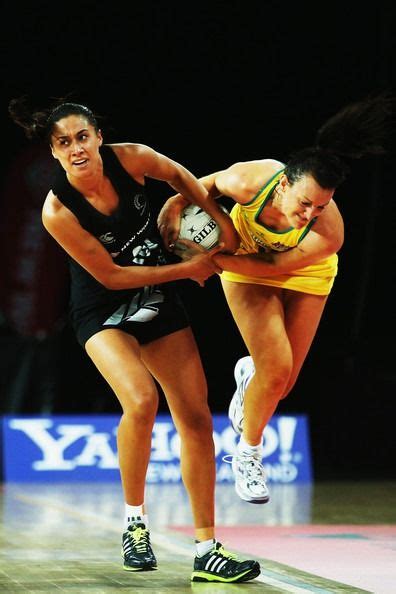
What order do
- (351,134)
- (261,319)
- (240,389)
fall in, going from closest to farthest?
(351,134), (261,319), (240,389)

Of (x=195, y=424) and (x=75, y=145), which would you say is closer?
(x=75, y=145)

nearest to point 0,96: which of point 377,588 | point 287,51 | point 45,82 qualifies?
point 45,82

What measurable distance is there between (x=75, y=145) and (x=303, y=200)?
2.93ft

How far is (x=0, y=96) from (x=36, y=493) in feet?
10.4

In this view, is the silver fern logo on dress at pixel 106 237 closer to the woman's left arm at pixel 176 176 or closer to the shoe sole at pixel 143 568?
the woman's left arm at pixel 176 176

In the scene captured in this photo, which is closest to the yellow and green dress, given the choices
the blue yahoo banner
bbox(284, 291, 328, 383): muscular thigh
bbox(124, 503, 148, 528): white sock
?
bbox(284, 291, 328, 383): muscular thigh

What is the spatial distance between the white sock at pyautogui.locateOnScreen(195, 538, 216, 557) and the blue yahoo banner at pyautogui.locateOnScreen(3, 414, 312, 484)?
4.47 m

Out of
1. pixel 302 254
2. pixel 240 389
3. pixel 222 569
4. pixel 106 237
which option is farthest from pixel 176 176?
pixel 222 569

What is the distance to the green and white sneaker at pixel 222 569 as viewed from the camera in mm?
4516

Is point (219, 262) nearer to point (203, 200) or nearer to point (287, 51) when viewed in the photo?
point (203, 200)

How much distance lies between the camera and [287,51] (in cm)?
1015

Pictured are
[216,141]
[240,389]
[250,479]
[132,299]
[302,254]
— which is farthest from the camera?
[216,141]

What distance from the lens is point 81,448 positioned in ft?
30.3

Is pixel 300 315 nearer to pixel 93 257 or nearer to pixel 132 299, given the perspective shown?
pixel 132 299
